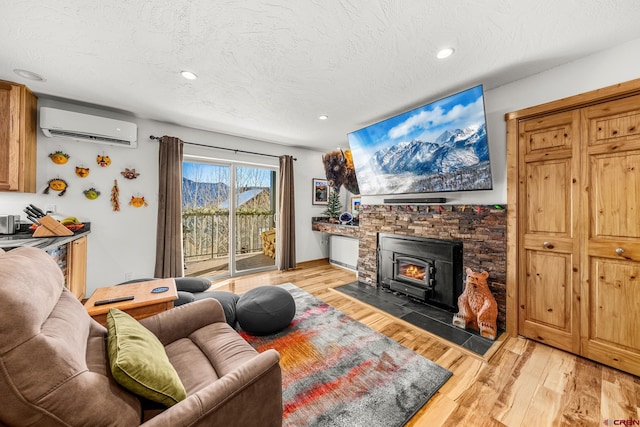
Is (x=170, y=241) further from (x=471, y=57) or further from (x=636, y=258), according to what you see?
(x=636, y=258)

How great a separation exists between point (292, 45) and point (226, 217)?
10.1ft

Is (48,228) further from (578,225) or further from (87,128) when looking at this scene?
(578,225)

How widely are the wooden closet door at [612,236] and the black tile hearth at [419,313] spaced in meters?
0.77

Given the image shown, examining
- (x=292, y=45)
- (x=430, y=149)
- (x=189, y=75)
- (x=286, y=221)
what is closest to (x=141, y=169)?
(x=189, y=75)

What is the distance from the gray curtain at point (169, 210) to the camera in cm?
338

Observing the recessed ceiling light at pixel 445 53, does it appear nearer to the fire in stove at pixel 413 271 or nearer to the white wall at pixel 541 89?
the white wall at pixel 541 89

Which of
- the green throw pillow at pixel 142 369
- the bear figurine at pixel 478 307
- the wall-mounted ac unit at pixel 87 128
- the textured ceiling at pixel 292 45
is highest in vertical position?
the textured ceiling at pixel 292 45

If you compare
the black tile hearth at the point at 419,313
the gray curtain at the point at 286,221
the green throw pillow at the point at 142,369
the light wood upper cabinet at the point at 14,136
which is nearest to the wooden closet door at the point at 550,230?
the black tile hearth at the point at 419,313

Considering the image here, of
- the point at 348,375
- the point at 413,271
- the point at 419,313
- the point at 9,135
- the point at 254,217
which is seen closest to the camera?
the point at 348,375

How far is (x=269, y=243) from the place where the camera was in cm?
476

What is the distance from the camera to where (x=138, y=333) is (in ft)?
3.68

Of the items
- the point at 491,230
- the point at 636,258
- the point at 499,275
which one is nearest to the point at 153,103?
the point at 491,230

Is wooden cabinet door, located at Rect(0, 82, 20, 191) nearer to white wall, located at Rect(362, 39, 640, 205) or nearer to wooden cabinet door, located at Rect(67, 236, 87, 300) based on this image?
wooden cabinet door, located at Rect(67, 236, 87, 300)

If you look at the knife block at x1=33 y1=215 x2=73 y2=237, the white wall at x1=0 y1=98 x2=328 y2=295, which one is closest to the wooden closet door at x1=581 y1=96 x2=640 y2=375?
the white wall at x1=0 y1=98 x2=328 y2=295
